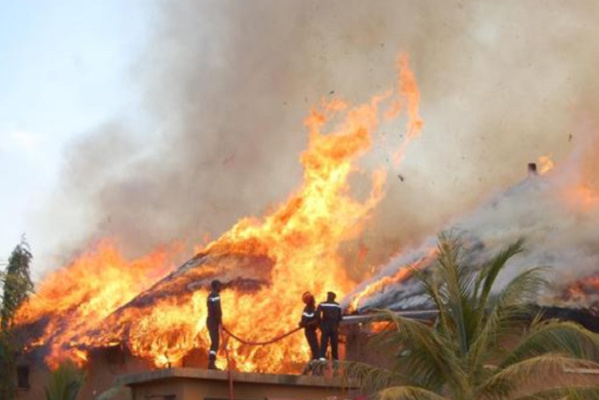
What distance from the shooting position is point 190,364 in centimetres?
2755

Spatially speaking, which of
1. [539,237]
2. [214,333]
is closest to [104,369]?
[214,333]

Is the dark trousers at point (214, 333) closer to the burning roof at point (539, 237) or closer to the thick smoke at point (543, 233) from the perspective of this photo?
the burning roof at point (539, 237)

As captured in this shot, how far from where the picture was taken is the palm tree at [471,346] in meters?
14.4

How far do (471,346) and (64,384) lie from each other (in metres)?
13.6

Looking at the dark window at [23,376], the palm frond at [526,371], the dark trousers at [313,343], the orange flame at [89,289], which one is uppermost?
the orange flame at [89,289]

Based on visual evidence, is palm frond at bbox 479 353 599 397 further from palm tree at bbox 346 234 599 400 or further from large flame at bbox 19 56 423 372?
large flame at bbox 19 56 423 372

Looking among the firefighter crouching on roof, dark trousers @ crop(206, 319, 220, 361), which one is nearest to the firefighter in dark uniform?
dark trousers @ crop(206, 319, 220, 361)

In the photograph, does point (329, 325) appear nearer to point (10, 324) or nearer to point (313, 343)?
point (313, 343)

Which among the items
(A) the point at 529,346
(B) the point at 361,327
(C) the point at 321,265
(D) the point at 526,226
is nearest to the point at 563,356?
(A) the point at 529,346

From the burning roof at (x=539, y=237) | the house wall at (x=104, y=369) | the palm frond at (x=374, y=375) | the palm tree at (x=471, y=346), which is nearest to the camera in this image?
the palm tree at (x=471, y=346)

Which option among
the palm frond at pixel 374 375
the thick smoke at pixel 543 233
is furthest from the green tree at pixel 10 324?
the palm frond at pixel 374 375

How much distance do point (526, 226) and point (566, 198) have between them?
49.0 inches

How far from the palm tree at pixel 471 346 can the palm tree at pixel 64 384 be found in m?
11.8

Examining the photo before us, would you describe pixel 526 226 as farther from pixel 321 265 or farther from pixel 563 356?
pixel 563 356
